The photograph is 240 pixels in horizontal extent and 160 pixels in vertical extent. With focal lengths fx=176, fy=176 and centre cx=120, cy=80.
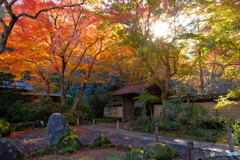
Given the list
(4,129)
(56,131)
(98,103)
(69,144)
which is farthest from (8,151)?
(98,103)

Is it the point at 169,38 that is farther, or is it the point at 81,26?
the point at 81,26

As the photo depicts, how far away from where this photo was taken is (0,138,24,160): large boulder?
4859mm

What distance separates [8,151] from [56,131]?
218 cm

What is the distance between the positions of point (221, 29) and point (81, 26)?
9.32m

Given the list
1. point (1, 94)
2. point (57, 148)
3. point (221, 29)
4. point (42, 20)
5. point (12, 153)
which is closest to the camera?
point (12, 153)

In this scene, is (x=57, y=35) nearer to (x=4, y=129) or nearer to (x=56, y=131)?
(x=4, y=129)

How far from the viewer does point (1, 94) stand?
15.6m

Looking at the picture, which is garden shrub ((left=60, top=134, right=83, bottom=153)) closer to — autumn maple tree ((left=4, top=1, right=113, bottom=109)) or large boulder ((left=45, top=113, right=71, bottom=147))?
large boulder ((left=45, top=113, right=71, bottom=147))

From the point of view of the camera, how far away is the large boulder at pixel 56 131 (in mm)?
6820

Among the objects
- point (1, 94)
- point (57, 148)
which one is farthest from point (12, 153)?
point (1, 94)

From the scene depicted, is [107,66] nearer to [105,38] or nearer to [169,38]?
[105,38]

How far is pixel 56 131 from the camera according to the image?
7039 mm

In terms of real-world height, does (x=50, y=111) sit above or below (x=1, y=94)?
below

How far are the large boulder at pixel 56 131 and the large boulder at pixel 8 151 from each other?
172 centimetres
